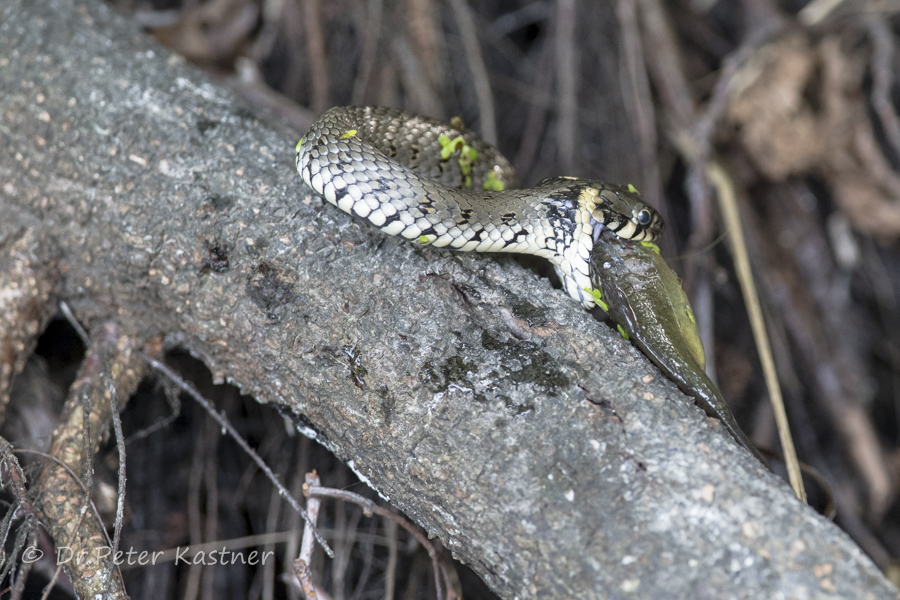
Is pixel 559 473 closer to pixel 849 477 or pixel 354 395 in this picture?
pixel 354 395

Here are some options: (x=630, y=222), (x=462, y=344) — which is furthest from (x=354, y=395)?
(x=630, y=222)

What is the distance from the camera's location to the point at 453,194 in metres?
2.28

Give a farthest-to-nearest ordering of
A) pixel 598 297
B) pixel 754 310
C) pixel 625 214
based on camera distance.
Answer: pixel 754 310 → pixel 625 214 → pixel 598 297

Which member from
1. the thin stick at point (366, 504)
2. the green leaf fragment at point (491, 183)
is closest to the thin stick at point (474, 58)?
the green leaf fragment at point (491, 183)

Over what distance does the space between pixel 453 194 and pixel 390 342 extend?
646 mm

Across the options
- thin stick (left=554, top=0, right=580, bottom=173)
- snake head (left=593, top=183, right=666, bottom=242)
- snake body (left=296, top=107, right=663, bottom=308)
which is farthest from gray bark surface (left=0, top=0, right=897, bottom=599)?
thin stick (left=554, top=0, right=580, bottom=173)

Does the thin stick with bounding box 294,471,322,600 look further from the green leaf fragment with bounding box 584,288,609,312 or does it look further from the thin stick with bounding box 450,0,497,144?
the thin stick with bounding box 450,0,497,144

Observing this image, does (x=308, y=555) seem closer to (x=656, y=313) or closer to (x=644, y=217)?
(x=656, y=313)

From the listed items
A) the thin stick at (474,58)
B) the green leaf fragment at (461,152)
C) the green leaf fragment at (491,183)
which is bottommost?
the green leaf fragment at (491,183)

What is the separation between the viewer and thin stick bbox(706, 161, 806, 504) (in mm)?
2309

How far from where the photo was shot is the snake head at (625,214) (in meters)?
2.44

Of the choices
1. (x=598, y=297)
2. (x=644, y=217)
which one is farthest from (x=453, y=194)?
(x=644, y=217)

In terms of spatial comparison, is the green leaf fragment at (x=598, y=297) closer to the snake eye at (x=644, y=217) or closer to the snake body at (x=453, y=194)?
the snake body at (x=453, y=194)

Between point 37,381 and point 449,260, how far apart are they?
1784mm
